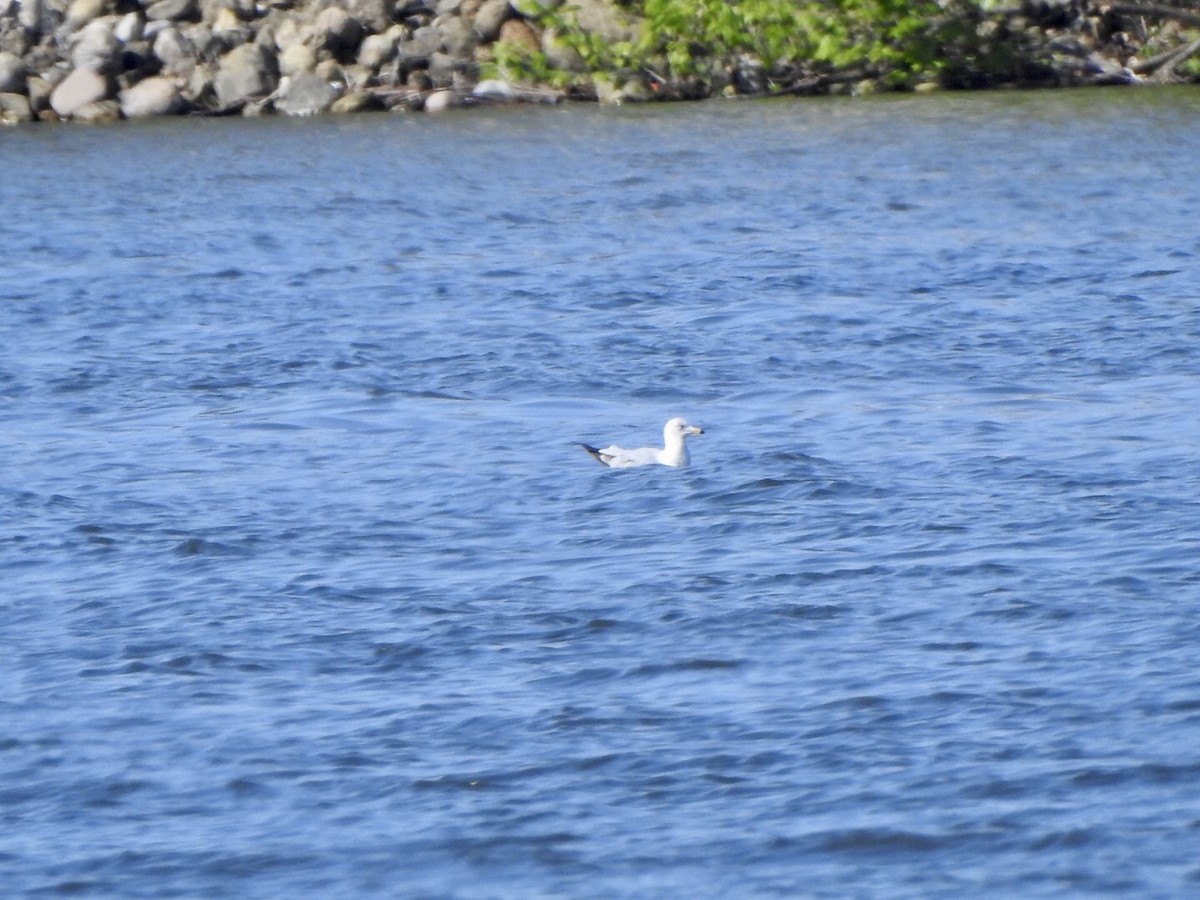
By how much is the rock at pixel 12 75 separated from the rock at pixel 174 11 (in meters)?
2.58

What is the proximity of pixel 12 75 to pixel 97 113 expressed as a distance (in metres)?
2.07

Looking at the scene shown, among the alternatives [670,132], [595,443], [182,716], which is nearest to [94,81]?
[670,132]

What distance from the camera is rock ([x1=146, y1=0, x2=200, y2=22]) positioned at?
1682 inches

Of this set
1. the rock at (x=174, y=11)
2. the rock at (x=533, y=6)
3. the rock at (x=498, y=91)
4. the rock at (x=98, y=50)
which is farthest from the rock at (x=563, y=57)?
the rock at (x=98, y=50)

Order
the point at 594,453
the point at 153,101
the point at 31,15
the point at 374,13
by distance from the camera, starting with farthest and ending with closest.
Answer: the point at 31,15 → the point at 374,13 → the point at 153,101 → the point at 594,453

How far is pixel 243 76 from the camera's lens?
4103cm

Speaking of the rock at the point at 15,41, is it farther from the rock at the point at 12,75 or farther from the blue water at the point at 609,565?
the blue water at the point at 609,565

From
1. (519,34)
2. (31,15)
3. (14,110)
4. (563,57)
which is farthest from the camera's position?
(31,15)

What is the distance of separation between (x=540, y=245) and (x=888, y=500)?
11.6 meters

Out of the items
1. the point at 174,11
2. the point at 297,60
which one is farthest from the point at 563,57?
the point at 174,11

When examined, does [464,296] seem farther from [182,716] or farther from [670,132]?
[670,132]

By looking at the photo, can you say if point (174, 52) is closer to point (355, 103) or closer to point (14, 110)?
point (14, 110)

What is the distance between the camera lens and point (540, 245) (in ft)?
77.7

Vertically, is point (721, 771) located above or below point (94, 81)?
above
